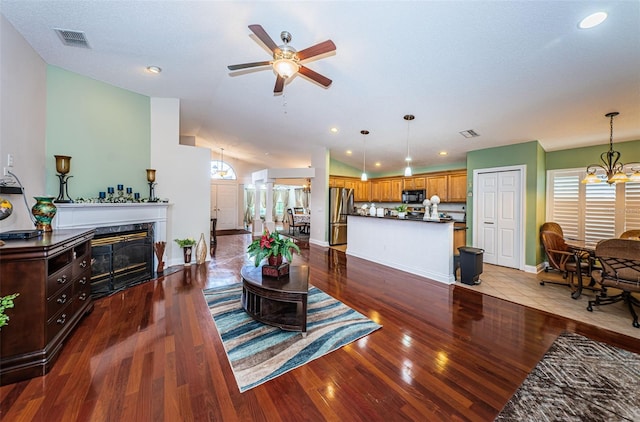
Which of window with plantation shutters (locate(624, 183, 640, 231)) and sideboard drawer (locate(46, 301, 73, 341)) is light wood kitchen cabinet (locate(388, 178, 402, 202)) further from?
sideboard drawer (locate(46, 301, 73, 341))

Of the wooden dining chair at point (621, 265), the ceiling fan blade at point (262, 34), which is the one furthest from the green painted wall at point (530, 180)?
the ceiling fan blade at point (262, 34)

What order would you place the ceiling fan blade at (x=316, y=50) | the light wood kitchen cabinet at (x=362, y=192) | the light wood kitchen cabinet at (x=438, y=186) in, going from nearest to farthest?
the ceiling fan blade at (x=316, y=50) < the light wood kitchen cabinet at (x=438, y=186) < the light wood kitchen cabinet at (x=362, y=192)

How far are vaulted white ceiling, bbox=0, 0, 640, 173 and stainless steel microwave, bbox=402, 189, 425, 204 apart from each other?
7.29ft

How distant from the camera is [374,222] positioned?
5441mm

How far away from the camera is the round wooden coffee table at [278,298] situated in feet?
7.55

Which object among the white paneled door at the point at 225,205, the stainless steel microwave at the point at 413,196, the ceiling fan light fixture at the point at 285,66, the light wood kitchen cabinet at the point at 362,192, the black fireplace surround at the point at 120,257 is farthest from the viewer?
the white paneled door at the point at 225,205

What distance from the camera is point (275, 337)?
227 centimetres

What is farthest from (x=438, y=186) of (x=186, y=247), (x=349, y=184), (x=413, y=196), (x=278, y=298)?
(x=186, y=247)

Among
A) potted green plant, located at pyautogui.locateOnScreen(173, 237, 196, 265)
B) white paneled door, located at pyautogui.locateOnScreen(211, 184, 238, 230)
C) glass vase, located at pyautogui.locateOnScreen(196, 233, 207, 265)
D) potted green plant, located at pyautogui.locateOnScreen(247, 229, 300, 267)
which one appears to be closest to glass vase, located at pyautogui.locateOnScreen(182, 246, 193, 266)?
potted green plant, located at pyautogui.locateOnScreen(173, 237, 196, 265)

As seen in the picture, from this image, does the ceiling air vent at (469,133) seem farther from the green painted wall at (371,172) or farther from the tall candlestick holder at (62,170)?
the tall candlestick holder at (62,170)

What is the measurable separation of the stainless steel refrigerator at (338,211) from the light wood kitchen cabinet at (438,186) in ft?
7.67

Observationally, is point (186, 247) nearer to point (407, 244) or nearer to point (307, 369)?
point (307, 369)

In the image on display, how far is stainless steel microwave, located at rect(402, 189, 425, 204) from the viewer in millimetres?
6981

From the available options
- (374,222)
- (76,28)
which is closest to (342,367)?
(374,222)
